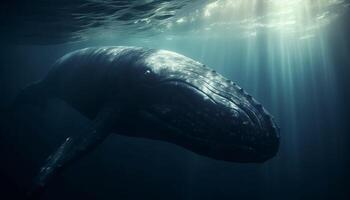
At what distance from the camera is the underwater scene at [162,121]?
18.9 feet

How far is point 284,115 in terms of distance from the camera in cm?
4444

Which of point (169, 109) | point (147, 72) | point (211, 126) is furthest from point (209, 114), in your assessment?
point (147, 72)

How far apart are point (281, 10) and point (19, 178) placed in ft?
80.3

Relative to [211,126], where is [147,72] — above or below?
above

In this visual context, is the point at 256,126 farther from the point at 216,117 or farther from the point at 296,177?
the point at 296,177

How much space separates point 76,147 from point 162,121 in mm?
1800

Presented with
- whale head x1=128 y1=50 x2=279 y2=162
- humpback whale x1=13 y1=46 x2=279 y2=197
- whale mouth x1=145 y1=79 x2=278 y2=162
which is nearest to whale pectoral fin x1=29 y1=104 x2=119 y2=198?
humpback whale x1=13 y1=46 x2=279 y2=197

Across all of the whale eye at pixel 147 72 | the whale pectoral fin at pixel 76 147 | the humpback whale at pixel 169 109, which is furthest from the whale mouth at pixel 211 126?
the whale pectoral fin at pixel 76 147

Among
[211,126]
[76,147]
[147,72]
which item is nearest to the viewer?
[211,126]

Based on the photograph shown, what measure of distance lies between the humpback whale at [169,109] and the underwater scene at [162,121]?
2 cm

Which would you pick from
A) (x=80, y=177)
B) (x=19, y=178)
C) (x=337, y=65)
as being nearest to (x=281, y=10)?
(x=337, y=65)

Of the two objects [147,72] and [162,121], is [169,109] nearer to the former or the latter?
[162,121]

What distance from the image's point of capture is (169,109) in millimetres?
6180

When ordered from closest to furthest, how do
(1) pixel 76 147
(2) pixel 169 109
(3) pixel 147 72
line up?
1. (2) pixel 169 109
2. (1) pixel 76 147
3. (3) pixel 147 72
